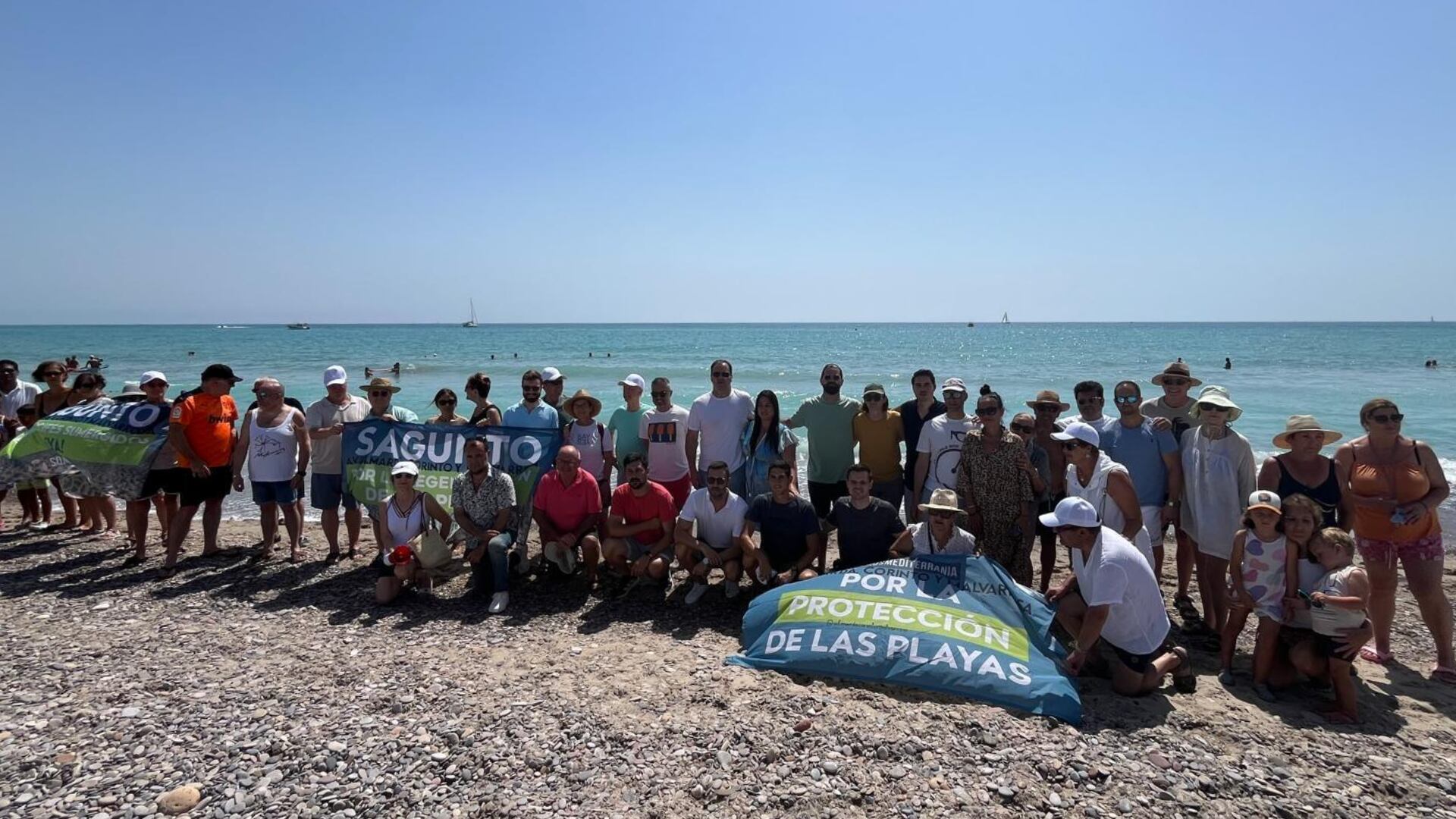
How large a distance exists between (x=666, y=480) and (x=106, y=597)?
4.77 m

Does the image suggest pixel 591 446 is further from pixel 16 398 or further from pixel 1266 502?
pixel 16 398

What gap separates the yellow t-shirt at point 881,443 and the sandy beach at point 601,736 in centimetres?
208

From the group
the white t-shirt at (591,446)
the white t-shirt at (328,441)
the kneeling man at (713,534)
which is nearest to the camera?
the kneeling man at (713,534)

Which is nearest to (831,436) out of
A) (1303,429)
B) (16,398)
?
(1303,429)

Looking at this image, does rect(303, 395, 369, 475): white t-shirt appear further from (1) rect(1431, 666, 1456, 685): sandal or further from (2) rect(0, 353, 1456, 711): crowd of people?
(1) rect(1431, 666, 1456, 685): sandal

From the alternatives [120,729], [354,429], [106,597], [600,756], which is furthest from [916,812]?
[106,597]

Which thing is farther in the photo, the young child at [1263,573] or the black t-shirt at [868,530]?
the black t-shirt at [868,530]

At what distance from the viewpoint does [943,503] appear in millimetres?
5445

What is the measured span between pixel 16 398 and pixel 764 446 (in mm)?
8636

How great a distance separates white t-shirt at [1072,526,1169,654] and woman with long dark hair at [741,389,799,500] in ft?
8.81

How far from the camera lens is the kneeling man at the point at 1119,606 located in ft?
14.9

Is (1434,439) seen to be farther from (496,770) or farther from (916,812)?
(496,770)

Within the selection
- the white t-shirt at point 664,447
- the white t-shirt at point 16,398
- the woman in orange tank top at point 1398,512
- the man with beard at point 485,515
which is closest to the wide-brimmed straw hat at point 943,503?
the white t-shirt at point 664,447

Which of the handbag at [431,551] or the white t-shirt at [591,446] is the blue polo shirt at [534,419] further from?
the handbag at [431,551]
